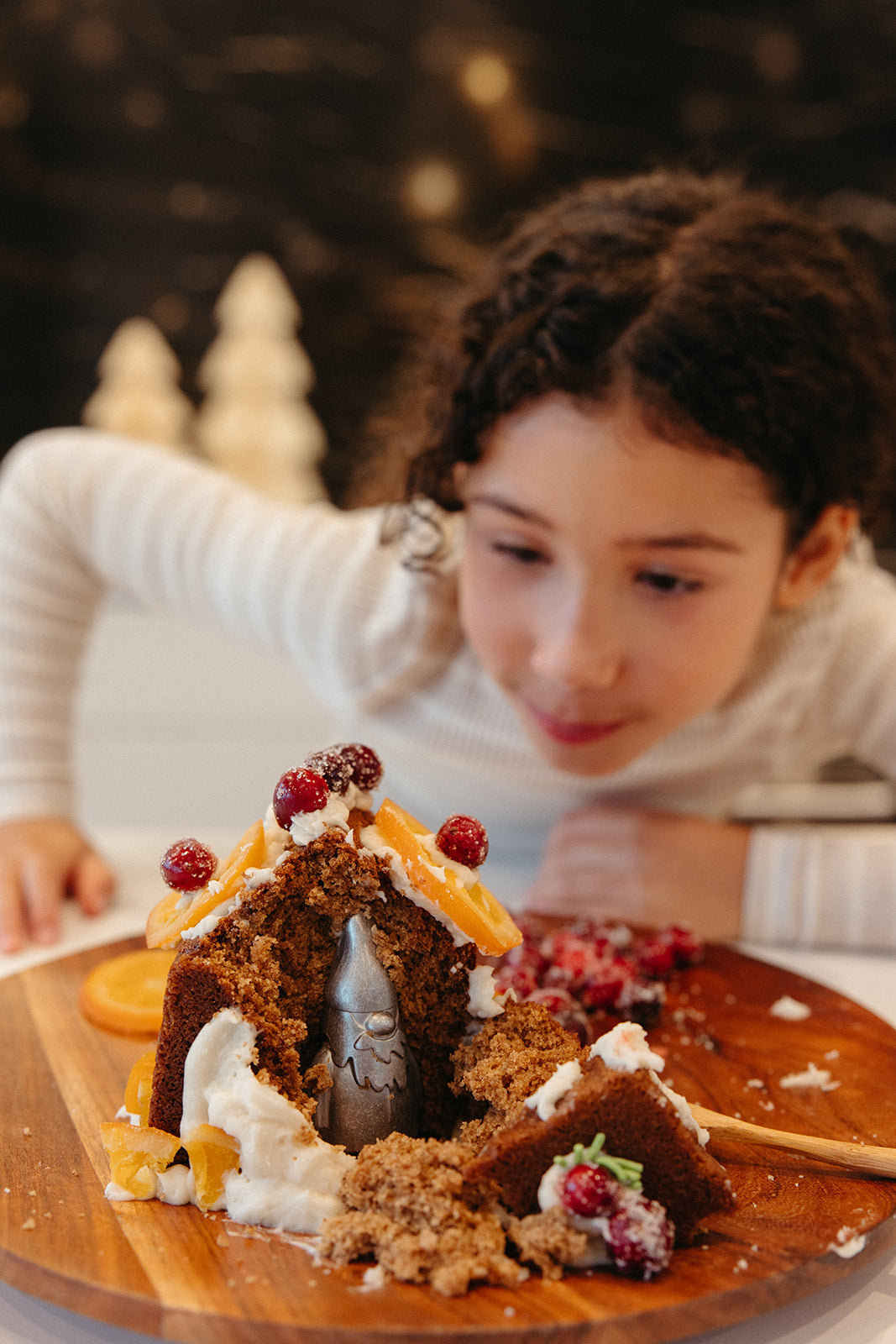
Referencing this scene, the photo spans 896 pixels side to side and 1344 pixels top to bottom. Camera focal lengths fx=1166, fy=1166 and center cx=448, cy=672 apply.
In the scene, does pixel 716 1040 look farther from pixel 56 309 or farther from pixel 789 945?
pixel 56 309

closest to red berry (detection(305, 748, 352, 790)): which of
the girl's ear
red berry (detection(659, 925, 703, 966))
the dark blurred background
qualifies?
red berry (detection(659, 925, 703, 966))

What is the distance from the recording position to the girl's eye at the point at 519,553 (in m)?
1.05

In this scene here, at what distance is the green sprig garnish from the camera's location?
1.88 ft

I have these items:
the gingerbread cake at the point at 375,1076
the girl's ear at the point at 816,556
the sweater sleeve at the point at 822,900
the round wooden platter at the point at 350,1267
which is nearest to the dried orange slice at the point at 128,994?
the round wooden platter at the point at 350,1267

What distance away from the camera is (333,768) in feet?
2.33

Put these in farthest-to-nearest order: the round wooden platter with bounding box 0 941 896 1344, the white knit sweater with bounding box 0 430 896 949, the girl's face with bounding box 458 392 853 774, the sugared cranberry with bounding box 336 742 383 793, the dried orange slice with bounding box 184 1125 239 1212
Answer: the white knit sweater with bounding box 0 430 896 949 → the girl's face with bounding box 458 392 853 774 → the sugared cranberry with bounding box 336 742 383 793 → the dried orange slice with bounding box 184 1125 239 1212 → the round wooden platter with bounding box 0 941 896 1344

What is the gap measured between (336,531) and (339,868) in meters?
0.83

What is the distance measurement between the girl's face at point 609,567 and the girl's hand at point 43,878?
50cm

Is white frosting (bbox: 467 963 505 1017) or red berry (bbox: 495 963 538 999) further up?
white frosting (bbox: 467 963 505 1017)

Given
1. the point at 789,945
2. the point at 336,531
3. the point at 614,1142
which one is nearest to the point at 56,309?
the point at 336,531

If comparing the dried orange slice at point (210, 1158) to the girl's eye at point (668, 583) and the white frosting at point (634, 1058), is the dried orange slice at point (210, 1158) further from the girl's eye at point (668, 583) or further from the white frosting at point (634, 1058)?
the girl's eye at point (668, 583)

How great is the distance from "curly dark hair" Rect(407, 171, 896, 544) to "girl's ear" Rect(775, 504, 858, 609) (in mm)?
23

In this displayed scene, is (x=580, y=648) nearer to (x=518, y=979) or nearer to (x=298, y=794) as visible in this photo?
(x=518, y=979)

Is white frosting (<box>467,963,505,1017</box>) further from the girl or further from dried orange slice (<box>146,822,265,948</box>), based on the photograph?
the girl
